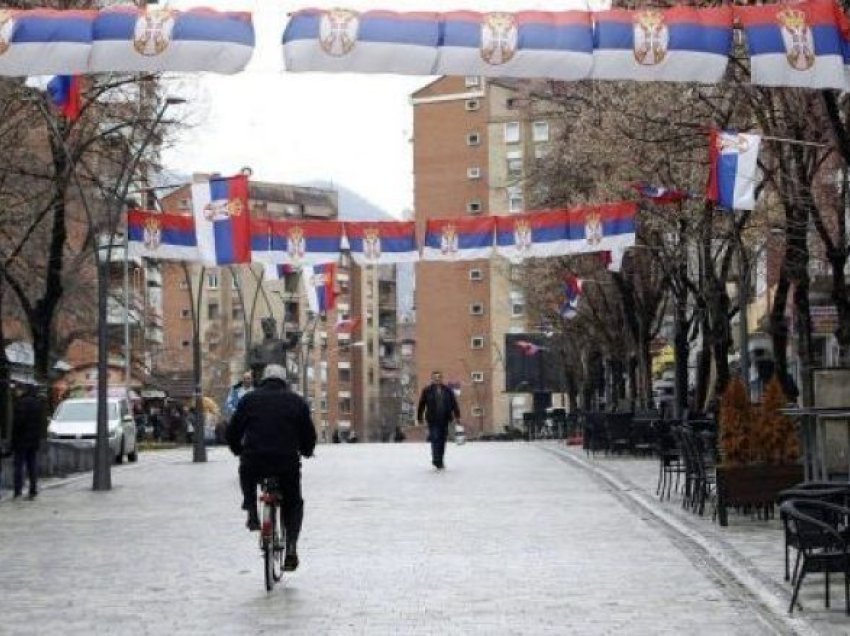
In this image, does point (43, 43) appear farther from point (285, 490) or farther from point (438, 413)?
point (438, 413)

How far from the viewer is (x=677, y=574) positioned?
1530 cm

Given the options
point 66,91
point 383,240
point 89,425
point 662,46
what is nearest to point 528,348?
point 89,425

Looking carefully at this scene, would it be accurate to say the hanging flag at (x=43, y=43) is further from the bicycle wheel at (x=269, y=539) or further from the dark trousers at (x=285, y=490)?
the bicycle wheel at (x=269, y=539)

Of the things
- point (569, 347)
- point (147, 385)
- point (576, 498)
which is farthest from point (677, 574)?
point (147, 385)

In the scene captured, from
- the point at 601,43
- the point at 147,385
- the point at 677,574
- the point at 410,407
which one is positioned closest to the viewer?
the point at 677,574

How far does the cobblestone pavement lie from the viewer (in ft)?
40.6

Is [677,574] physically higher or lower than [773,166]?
lower

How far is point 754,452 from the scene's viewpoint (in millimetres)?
20531

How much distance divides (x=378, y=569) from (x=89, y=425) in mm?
30570

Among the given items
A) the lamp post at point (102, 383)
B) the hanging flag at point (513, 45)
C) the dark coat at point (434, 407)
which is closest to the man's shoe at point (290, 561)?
→ the hanging flag at point (513, 45)

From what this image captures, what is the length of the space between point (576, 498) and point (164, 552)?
913 cm

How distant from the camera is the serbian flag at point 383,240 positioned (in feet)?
133

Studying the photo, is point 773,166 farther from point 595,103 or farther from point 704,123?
point 595,103

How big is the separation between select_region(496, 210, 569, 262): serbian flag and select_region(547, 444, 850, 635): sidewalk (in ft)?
33.5
